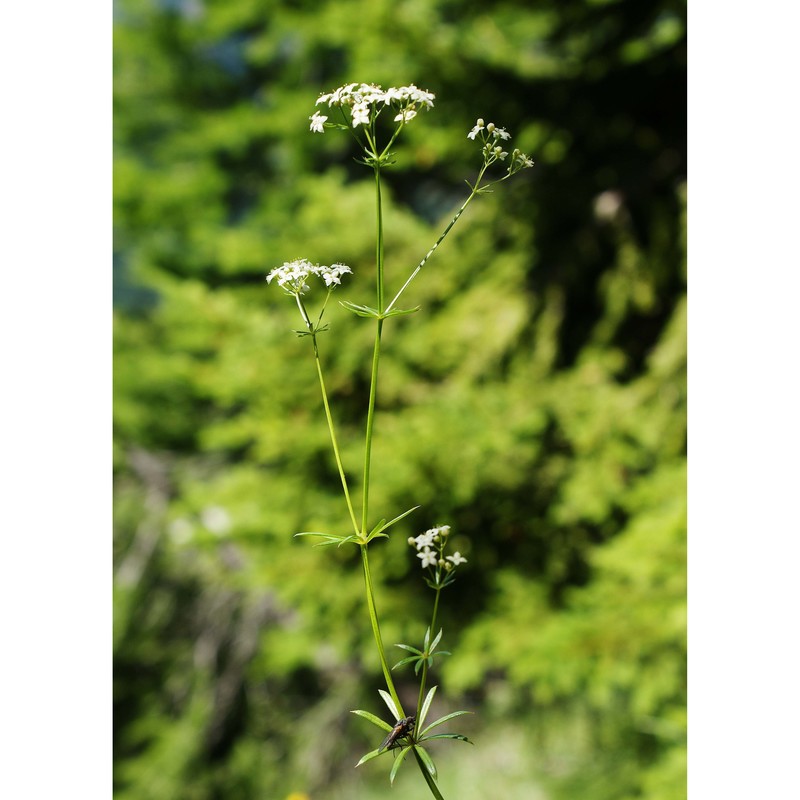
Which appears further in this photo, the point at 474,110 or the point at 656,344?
the point at 656,344

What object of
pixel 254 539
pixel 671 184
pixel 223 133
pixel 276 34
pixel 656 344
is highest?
pixel 276 34

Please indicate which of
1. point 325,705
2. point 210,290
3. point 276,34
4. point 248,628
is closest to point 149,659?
point 248,628

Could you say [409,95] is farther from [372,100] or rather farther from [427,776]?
[427,776]

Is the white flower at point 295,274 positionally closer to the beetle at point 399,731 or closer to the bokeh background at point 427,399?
the beetle at point 399,731

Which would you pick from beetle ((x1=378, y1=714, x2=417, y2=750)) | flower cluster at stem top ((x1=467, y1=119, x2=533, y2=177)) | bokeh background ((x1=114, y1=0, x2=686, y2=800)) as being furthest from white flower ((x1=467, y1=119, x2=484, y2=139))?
bokeh background ((x1=114, y1=0, x2=686, y2=800))

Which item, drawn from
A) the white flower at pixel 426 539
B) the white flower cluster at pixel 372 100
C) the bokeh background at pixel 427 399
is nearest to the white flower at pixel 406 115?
→ the white flower cluster at pixel 372 100

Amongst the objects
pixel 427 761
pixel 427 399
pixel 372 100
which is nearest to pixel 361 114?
pixel 372 100

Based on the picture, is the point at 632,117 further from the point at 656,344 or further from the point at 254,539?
the point at 254,539
